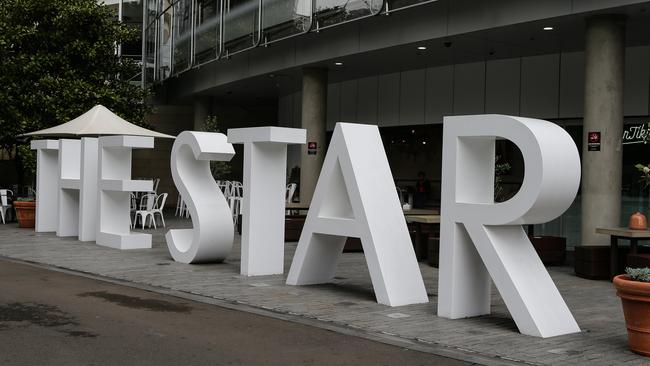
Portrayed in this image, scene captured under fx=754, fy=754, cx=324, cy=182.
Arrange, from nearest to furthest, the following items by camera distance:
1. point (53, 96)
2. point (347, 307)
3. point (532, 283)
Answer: point (532, 283)
point (347, 307)
point (53, 96)

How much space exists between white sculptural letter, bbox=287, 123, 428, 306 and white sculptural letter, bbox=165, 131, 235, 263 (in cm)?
231

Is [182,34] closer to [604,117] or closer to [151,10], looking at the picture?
[151,10]

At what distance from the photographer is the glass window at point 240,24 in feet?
60.6

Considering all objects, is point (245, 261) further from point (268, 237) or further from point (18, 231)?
point (18, 231)

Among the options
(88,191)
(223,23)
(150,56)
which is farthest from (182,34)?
(88,191)

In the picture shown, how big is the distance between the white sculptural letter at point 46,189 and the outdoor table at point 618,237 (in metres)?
12.3

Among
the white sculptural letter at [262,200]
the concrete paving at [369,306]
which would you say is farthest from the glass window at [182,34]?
the white sculptural letter at [262,200]

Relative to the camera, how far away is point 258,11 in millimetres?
18266

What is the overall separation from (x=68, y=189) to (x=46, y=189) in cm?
126

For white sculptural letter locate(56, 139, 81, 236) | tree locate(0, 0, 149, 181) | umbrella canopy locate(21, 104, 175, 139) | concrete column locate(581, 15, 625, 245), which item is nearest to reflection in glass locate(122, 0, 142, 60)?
tree locate(0, 0, 149, 181)

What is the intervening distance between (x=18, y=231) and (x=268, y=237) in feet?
30.7

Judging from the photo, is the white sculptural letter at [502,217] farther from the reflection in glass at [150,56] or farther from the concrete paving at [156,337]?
the reflection in glass at [150,56]

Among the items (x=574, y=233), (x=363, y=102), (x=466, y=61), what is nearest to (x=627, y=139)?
(x=574, y=233)

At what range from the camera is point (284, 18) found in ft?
56.9
